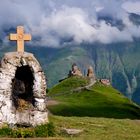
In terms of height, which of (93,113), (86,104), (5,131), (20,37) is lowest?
(5,131)

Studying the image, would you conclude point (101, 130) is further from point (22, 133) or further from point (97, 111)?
point (97, 111)

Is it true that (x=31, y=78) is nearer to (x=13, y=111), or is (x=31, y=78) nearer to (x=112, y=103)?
(x=13, y=111)

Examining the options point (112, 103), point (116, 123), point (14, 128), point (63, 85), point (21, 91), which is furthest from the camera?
point (63, 85)

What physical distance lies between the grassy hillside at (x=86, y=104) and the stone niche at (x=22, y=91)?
4869 centimetres

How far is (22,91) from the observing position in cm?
4559

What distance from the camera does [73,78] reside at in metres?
168

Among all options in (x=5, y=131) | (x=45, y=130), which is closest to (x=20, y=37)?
(x=45, y=130)

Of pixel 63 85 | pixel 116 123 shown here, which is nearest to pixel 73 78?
pixel 63 85

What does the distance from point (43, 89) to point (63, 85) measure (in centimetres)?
11488

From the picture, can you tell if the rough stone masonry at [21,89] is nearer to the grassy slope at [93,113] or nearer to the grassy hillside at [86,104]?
the grassy slope at [93,113]

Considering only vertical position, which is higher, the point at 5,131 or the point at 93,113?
the point at 93,113

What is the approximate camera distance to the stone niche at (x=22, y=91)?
43.5 metres

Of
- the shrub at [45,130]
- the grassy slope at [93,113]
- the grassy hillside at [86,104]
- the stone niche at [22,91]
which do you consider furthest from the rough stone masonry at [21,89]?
the grassy hillside at [86,104]

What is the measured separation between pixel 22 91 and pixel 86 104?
74317 millimetres
